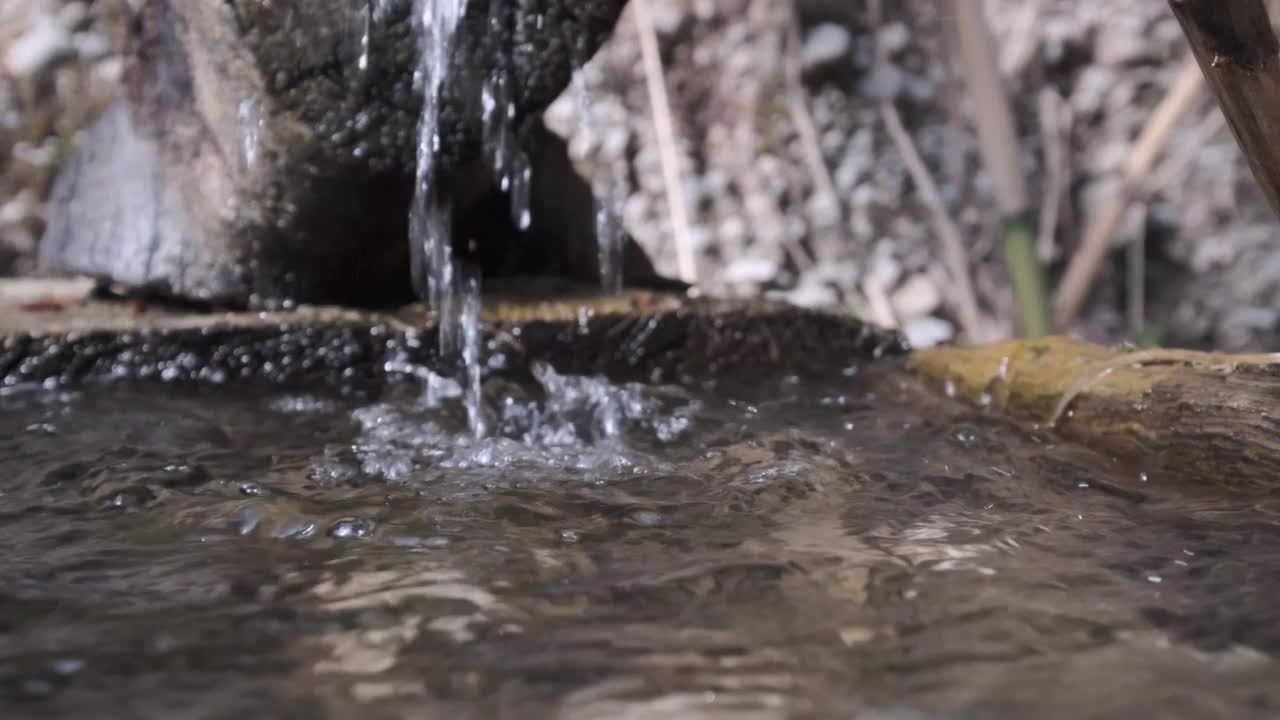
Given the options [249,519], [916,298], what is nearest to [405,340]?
[249,519]

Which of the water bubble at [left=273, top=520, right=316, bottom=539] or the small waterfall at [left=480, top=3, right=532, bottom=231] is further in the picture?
the small waterfall at [left=480, top=3, right=532, bottom=231]

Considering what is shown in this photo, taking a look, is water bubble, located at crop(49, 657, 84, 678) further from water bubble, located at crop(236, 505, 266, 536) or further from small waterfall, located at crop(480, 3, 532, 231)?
small waterfall, located at crop(480, 3, 532, 231)

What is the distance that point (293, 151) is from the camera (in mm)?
2041

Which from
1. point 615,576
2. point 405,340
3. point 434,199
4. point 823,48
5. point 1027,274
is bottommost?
point 615,576

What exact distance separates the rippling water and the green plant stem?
2047 mm

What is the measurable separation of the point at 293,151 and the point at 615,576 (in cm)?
140

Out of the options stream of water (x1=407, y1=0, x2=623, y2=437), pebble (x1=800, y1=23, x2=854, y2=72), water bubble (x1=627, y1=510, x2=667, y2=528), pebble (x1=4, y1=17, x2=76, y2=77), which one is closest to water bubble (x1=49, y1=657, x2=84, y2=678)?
water bubble (x1=627, y1=510, x2=667, y2=528)

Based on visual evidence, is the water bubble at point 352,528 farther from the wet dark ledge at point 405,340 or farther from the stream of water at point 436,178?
the wet dark ledge at point 405,340

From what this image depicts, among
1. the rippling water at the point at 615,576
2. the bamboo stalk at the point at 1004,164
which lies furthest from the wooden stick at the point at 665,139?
the rippling water at the point at 615,576

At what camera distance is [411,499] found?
1322 mm

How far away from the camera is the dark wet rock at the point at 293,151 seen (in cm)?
190

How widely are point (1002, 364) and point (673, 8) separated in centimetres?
387

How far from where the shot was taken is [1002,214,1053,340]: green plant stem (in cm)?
363

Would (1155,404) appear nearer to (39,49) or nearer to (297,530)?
(297,530)
